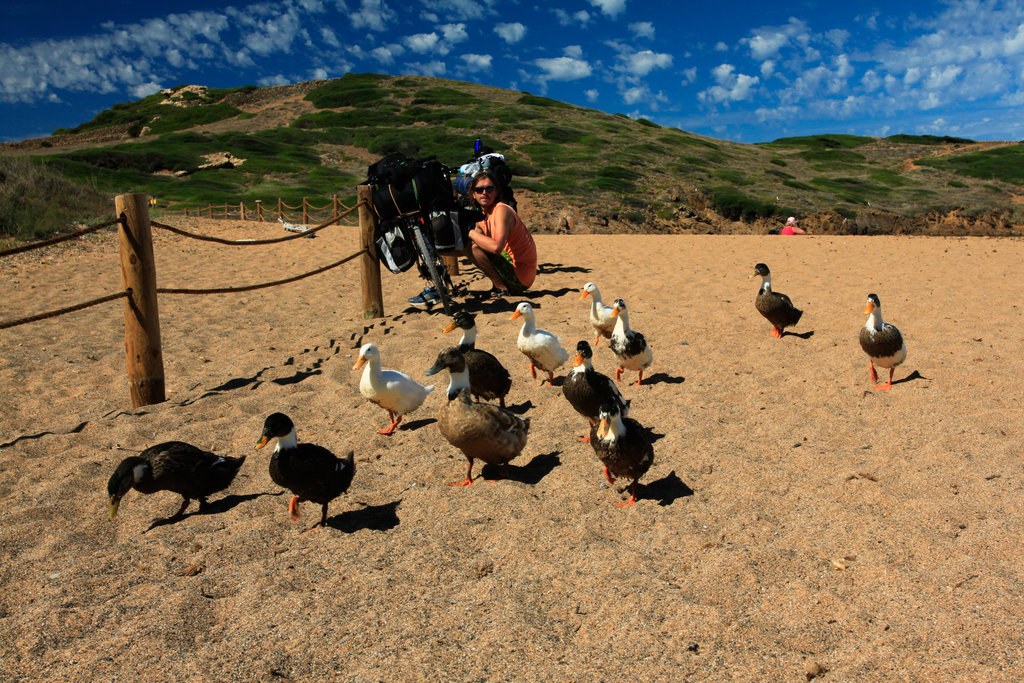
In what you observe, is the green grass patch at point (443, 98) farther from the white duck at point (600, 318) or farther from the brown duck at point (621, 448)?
the brown duck at point (621, 448)

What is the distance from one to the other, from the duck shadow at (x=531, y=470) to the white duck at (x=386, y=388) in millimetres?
969

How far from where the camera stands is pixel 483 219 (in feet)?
29.6

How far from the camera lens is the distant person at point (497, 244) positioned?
8.18 m

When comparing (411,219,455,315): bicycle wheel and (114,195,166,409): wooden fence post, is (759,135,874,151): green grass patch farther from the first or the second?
(114,195,166,409): wooden fence post

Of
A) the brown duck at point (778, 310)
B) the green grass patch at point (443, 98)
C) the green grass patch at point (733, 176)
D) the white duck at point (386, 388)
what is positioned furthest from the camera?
the green grass patch at point (443, 98)

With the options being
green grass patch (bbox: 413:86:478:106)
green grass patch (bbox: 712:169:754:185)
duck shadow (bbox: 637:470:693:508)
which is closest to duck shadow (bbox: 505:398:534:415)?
duck shadow (bbox: 637:470:693:508)

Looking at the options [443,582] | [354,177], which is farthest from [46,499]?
[354,177]

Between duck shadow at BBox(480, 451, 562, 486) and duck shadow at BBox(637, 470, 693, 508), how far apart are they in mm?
703

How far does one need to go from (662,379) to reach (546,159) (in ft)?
111

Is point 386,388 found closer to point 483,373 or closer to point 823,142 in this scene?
point 483,373

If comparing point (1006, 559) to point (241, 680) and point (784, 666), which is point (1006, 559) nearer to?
point (784, 666)

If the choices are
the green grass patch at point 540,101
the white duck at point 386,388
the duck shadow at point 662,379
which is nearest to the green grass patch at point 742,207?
the duck shadow at point 662,379

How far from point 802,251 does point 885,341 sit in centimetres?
889

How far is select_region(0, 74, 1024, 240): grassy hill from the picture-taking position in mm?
27594
